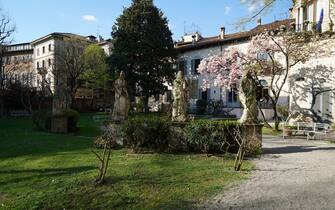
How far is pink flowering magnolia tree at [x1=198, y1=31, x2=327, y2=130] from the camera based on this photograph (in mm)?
21266

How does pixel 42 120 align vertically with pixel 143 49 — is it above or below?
below

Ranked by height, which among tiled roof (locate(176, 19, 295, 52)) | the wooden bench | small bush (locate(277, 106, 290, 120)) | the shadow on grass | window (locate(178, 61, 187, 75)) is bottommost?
the shadow on grass

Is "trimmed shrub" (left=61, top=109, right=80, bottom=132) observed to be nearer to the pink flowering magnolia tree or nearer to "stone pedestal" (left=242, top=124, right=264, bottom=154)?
the pink flowering magnolia tree

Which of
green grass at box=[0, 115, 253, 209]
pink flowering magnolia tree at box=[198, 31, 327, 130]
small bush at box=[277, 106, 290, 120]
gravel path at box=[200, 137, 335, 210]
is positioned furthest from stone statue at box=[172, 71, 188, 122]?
small bush at box=[277, 106, 290, 120]

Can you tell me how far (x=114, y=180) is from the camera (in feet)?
27.6

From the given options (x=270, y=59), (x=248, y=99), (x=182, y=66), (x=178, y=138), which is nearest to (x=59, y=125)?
(x=178, y=138)

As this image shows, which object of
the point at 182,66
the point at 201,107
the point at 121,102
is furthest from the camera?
the point at 182,66

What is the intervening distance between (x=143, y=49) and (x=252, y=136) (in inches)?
938

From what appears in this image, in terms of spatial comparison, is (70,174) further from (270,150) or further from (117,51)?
(117,51)

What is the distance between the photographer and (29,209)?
23.0 ft

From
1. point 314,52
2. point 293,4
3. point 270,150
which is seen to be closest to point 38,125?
point 270,150

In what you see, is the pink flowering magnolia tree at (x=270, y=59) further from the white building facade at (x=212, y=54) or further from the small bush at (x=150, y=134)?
the small bush at (x=150, y=134)

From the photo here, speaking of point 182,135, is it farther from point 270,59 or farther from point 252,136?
point 270,59

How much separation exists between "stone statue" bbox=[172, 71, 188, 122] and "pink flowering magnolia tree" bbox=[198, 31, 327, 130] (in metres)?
7.25
